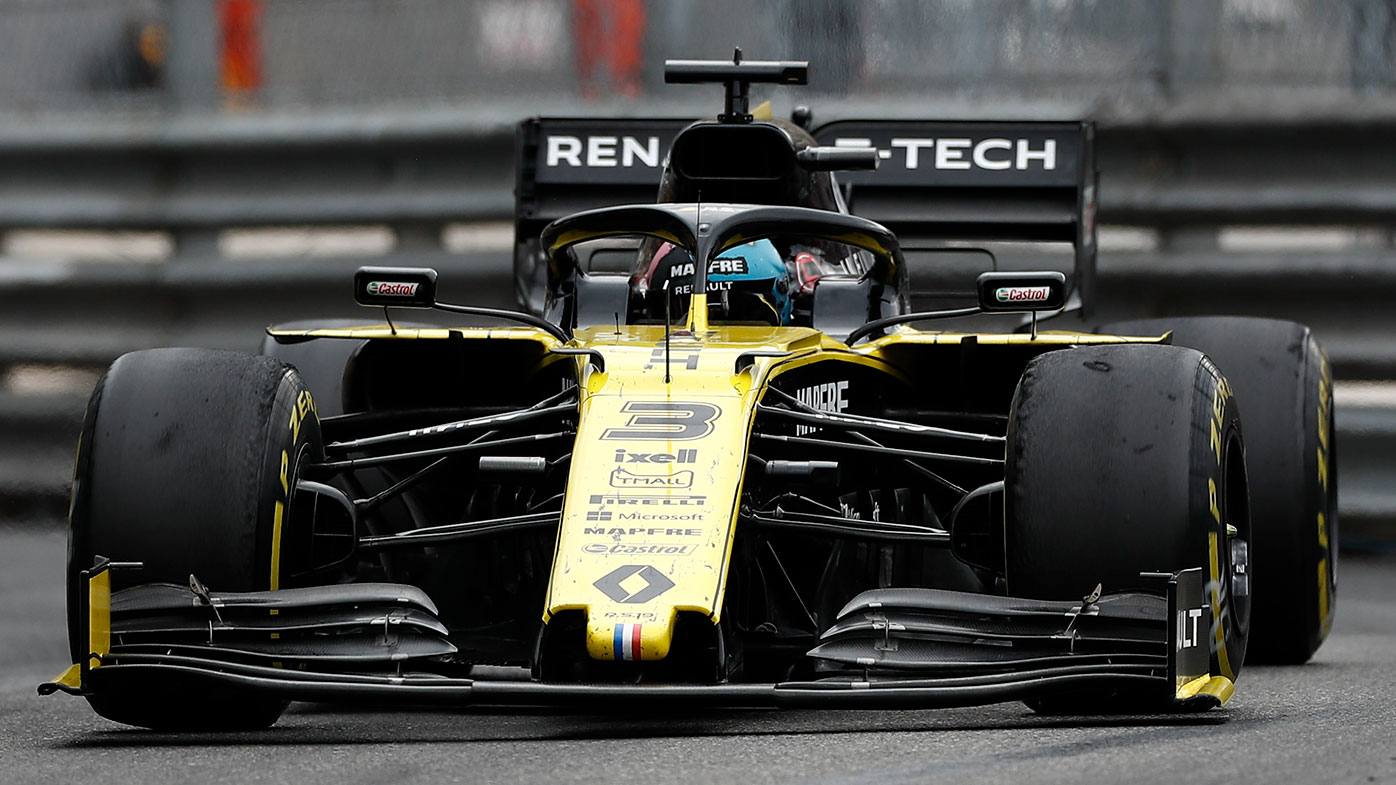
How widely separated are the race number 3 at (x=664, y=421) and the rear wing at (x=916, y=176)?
2.95 metres

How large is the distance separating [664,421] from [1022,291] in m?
0.94

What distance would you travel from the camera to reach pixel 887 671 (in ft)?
15.1

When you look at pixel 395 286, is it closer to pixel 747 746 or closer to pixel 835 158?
pixel 835 158

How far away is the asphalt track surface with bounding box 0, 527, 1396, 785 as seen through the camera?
12.8 ft

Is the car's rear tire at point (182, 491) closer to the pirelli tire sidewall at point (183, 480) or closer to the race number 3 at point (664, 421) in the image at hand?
the pirelli tire sidewall at point (183, 480)

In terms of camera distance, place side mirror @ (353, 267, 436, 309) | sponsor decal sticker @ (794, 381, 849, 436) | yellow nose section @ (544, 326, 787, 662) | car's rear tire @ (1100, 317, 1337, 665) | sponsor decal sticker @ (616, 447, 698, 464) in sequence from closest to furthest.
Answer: yellow nose section @ (544, 326, 787, 662) < sponsor decal sticker @ (616, 447, 698, 464) < side mirror @ (353, 267, 436, 309) < sponsor decal sticker @ (794, 381, 849, 436) < car's rear tire @ (1100, 317, 1337, 665)

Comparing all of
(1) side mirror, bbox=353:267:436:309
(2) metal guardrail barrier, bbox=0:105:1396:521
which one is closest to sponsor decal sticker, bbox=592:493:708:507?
(1) side mirror, bbox=353:267:436:309

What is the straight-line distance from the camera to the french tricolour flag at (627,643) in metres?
4.50

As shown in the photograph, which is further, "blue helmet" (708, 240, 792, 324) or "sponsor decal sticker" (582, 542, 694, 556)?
"blue helmet" (708, 240, 792, 324)

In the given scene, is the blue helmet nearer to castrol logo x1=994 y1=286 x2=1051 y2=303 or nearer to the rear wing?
castrol logo x1=994 y1=286 x2=1051 y2=303

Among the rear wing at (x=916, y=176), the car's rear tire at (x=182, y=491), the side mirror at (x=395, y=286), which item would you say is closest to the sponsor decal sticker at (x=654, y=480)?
the car's rear tire at (x=182, y=491)

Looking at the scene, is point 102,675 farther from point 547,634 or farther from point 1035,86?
point 1035,86

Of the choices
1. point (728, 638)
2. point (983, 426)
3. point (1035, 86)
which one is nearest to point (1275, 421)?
point (983, 426)

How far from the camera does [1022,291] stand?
5.39 m
